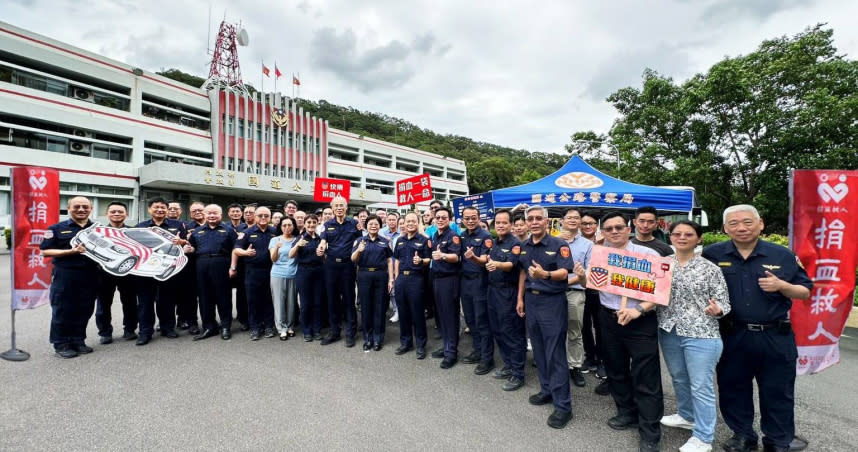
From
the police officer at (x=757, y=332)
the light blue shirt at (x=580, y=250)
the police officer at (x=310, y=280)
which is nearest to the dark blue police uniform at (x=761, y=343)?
the police officer at (x=757, y=332)

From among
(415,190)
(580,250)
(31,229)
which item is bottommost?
(580,250)

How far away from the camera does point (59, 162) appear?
19.0 meters

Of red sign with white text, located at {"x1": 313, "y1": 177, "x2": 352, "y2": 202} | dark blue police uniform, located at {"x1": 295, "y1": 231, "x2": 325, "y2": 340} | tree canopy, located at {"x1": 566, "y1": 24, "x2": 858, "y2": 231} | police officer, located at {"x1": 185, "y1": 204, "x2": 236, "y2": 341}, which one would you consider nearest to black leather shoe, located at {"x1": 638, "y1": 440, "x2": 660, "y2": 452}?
dark blue police uniform, located at {"x1": 295, "y1": 231, "x2": 325, "y2": 340}

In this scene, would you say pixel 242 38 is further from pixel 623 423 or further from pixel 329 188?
pixel 623 423

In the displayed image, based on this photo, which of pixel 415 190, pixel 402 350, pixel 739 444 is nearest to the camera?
pixel 739 444

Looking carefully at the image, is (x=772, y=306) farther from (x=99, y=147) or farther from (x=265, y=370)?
(x=99, y=147)

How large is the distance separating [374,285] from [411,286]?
56 centimetres

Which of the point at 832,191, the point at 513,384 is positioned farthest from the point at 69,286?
the point at 832,191

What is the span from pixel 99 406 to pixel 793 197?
585 cm

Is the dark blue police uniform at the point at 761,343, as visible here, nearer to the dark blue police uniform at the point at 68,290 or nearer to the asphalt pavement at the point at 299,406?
the asphalt pavement at the point at 299,406

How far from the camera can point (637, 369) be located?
2.53 meters

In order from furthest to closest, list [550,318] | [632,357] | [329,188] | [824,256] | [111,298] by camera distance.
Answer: [329,188] < [111,298] < [550,318] < [824,256] < [632,357]

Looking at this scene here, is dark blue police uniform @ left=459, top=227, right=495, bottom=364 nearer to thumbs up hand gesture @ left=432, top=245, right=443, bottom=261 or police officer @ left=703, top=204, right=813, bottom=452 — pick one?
thumbs up hand gesture @ left=432, top=245, right=443, bottom=261

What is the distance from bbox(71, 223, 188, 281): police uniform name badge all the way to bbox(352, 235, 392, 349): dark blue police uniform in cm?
245
